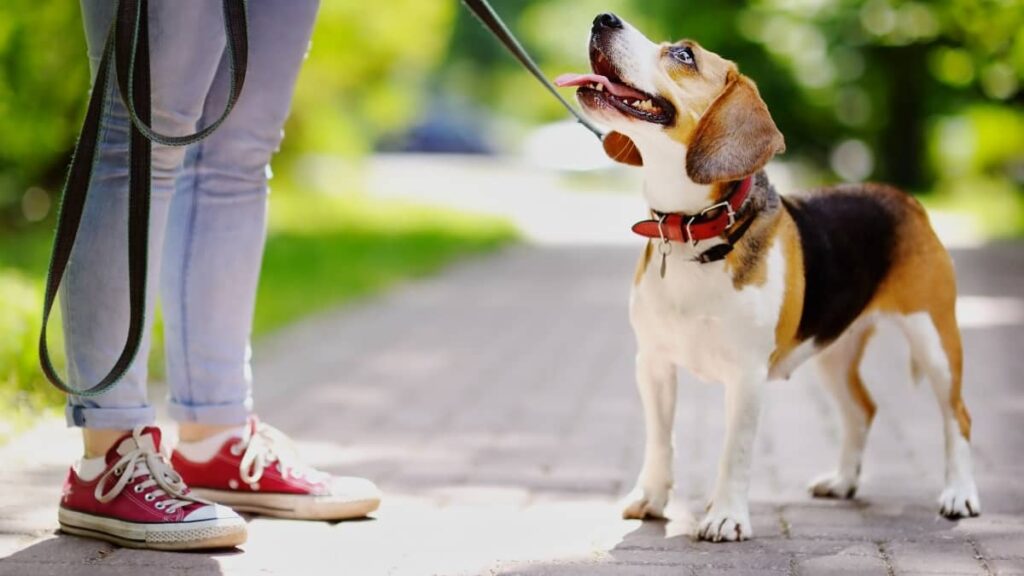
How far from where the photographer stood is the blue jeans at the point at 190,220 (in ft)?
11.1

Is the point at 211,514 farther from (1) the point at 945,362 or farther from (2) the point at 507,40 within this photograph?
(1) the point at 945,362

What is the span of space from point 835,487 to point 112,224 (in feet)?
7.73

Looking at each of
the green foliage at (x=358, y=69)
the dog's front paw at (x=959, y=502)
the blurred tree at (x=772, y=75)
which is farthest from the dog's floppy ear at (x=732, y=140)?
the green foliage at (x=358, y=69)

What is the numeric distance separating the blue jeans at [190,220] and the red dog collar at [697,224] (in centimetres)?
109

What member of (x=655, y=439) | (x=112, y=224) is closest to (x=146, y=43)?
(x=112, y=224)

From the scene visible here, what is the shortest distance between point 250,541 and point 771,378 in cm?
155

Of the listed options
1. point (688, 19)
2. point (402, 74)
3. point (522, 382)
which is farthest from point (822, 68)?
point (522, 382)

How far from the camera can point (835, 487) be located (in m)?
4.33

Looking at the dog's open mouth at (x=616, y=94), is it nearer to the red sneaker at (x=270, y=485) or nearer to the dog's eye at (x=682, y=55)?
the dog's eye at (x=682, y=55)

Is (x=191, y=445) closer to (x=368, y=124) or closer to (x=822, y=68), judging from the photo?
(x=368, y=124)

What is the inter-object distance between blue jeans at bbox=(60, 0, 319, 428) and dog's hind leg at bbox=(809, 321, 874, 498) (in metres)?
1.86

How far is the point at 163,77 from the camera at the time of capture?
3.38 m

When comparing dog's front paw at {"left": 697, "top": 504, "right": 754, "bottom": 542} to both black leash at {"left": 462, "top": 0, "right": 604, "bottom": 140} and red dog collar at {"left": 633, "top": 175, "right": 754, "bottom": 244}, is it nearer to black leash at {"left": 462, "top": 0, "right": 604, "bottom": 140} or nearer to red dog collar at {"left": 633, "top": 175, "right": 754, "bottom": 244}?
red dog collar at {"left": 633, "top": 175, "right": 754, "bottom": 244}

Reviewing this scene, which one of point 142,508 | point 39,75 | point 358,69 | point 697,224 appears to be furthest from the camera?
point 358,69
